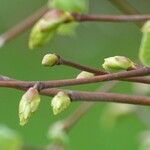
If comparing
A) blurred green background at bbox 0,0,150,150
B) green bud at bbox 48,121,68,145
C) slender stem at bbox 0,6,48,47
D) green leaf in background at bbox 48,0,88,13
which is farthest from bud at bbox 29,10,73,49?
blurred green background at bbox 0,0,150,150

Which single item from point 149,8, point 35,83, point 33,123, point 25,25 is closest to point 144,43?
point 35,83

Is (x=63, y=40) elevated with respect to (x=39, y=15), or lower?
elevated

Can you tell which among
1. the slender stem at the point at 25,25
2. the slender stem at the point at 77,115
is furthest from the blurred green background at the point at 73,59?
the slender stem at the point at 25,25

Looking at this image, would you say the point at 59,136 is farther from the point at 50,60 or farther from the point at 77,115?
the point at 50,60

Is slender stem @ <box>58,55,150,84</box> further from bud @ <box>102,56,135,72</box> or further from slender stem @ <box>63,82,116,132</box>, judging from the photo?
slender stem @ <box>63,82,116,132</box>

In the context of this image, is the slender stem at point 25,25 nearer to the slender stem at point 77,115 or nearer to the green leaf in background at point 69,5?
the green leaf in background at point 69,5

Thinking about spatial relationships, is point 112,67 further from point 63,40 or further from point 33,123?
point 63,40
